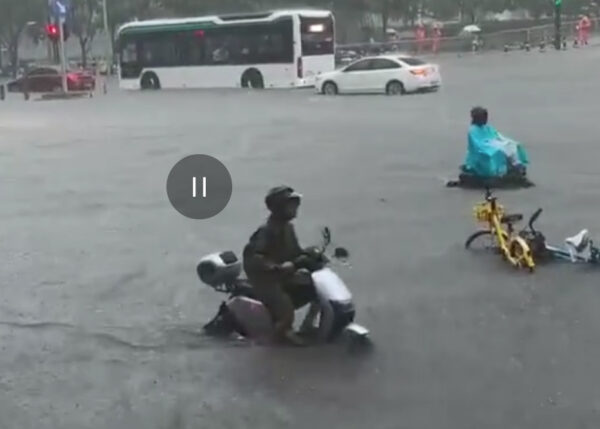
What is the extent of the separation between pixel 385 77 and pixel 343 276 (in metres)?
28.4

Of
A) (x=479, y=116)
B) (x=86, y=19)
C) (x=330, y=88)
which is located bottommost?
(x=330, y=88)

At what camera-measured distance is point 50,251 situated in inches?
463

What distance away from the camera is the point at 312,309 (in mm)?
7746

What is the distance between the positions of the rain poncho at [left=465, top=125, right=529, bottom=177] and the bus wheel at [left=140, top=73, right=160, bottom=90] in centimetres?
3387

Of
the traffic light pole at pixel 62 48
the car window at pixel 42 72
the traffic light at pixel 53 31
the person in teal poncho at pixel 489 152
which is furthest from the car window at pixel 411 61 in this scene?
the car window at pixel 42 72

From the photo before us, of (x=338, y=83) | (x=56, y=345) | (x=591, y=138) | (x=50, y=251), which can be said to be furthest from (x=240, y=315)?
(x=338, y=83)

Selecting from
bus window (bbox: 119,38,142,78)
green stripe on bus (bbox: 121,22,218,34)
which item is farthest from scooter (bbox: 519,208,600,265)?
bus window (bbox: 119,38,142,78)

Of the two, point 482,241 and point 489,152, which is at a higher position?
point 489,152

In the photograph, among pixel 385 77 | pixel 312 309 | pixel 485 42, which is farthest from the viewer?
pixel 485 42

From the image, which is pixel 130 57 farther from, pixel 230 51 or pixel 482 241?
pixel 482 241

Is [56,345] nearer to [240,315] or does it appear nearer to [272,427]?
[240,315]

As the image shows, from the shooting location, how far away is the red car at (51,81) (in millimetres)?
51562

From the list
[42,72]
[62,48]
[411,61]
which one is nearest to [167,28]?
[62,48]

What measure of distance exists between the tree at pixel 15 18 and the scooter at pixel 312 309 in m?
68.8
